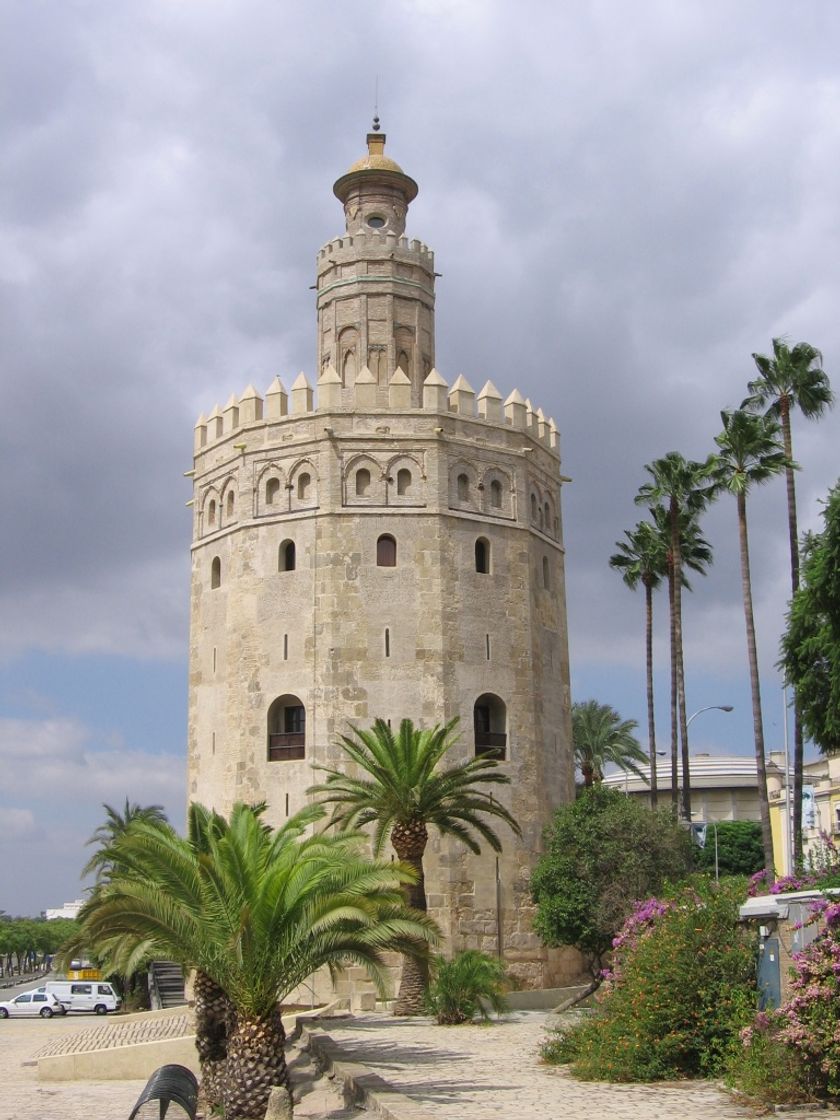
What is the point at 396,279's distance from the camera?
33.2 meters

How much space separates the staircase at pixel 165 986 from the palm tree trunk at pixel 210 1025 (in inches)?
658

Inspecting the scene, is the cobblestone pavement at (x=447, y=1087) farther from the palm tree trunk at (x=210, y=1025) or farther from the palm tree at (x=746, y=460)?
the palm tree at (x=746, y=460)

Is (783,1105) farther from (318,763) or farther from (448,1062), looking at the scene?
(318,763)

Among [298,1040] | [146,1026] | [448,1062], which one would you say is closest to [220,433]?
[146,1026]

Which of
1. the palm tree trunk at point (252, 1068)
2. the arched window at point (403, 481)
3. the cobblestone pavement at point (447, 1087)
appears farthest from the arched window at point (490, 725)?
the palm tree trunk at point (252, 1068)

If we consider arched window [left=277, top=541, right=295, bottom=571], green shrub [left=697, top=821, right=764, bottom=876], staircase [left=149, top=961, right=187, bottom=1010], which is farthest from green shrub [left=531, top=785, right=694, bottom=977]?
green shrub [left=697, top=821, right=764, bottom=876]

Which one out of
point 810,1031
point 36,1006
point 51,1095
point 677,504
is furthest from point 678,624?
point 810,1031

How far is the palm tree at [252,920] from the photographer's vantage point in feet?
46.9

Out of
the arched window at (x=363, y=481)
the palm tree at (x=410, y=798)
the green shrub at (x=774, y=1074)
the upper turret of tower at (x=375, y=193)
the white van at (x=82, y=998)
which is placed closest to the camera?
the green shrub at (x=774, y=1074)

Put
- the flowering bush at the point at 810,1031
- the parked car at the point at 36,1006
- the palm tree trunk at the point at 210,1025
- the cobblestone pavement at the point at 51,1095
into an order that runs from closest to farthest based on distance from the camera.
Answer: the flowering bush at the point at 810,1031 → the palm tree trunk at the point at 210,1025 → the cobblestone pavement at the point at 51,1095 → the parked car at the point at 36,1006

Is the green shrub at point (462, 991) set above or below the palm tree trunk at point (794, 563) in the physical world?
below

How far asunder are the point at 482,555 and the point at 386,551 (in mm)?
2438

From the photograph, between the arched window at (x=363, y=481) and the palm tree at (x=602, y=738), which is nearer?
the arched window at (x=363, y=481)

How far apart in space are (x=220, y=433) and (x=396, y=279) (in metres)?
5.91
